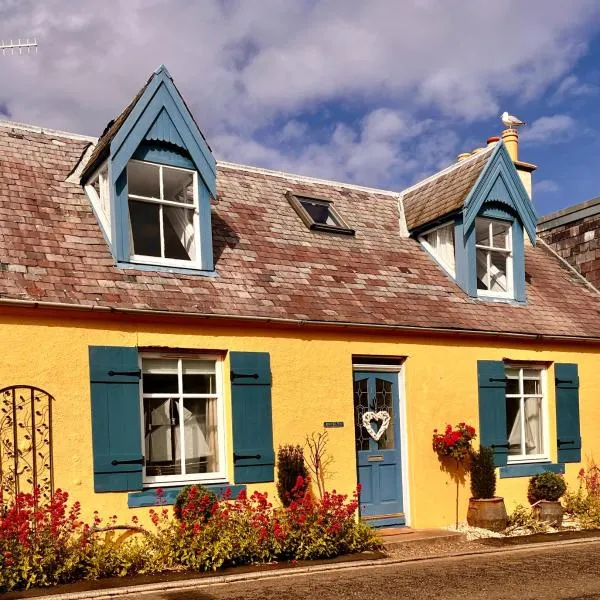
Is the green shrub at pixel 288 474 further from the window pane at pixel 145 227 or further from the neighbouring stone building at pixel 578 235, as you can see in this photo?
the neighbouring stone building at pixel 578 235

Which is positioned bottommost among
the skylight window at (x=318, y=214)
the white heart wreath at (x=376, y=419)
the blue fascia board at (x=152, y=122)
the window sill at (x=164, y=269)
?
the white heart wreath at (x=376, y=419)

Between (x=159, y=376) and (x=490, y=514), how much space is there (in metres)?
5.38

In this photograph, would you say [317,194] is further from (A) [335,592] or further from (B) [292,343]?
(A) [335,592]

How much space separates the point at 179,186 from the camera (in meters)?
11.6

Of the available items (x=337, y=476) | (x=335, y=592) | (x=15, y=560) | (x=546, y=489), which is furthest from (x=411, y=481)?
(x=15, y=560)

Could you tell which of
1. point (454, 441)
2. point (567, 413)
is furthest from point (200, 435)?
point (567, 413)

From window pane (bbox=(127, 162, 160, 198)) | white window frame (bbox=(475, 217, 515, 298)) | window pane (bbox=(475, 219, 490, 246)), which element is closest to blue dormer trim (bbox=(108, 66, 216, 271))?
window pane (bbox=(127, 162, 160, 198))

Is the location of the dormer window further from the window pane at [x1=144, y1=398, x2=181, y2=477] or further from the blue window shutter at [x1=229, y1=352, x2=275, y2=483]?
the window pane at [x1=144, y1=398, x2=181, y2=477]

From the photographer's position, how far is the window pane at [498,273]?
1430 cm

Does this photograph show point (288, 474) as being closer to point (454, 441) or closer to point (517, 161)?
point (454, 441)

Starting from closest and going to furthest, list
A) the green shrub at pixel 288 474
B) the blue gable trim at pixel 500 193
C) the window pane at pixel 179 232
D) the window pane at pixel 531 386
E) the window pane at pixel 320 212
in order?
the green shrub at pixel 288 474 → the window pane at pixel 179 232 → the window pane at pixel 531 386 → the blue gable trim at pixel 500 193 → the window pane at pixel 320 212

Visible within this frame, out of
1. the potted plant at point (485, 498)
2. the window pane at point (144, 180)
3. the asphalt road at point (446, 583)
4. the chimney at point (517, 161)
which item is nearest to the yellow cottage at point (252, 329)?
the window pane at point (144, 180)

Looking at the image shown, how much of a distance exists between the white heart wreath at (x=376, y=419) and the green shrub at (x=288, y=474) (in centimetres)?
144

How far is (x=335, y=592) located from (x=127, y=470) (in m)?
3.03
